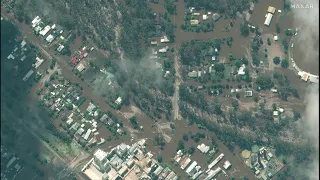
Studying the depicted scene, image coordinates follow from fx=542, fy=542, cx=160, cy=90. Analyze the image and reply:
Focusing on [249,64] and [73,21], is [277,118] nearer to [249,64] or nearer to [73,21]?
[249,64]

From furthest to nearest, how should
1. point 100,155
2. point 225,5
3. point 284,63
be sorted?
1. point 225,5
2. point 284,63
3. point 100,155

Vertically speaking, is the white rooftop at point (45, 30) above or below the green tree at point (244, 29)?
above

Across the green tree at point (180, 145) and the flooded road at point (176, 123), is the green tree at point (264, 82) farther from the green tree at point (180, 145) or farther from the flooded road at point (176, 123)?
the green tree at point (180, 145)

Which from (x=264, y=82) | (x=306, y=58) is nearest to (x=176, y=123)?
(x=264, y=82)

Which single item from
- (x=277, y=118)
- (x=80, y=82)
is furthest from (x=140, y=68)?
(x=277, y=118)

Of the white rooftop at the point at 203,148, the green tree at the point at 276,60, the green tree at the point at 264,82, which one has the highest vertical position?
the green tree at the point at 276,60

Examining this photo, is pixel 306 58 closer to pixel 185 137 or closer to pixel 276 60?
pixel 276 60

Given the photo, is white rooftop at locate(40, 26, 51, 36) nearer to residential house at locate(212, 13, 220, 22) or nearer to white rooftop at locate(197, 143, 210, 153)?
residential house at locate(212, 13, 220, 22)

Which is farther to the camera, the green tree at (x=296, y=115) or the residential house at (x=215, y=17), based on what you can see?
the residential house at (x=215, y=17)

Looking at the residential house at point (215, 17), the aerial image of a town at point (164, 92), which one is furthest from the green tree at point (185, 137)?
the residential house at point (215, 17)

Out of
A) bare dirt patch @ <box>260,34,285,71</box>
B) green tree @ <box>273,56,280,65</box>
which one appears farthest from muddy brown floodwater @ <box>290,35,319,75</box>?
green tree @ <box>273,56,280,65</box>
